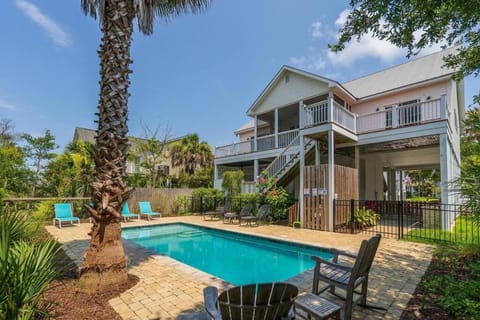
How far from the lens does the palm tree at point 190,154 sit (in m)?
24.4

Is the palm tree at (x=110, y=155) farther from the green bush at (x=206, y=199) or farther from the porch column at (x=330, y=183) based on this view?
the green bush at (x=206, y=199)

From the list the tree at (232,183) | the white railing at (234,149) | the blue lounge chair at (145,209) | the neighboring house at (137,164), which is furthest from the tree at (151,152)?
the tree at (232,183)

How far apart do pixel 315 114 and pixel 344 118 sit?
1.40 meters

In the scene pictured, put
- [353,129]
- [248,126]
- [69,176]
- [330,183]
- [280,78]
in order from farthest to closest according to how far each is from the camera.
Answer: [248,126] < [280,78] < [69,176] < [353,129] < [330,183]

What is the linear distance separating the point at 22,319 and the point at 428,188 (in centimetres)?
5020

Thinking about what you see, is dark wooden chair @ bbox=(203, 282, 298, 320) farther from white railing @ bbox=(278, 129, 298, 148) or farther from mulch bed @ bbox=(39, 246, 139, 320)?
white railing @ bbox=(278, 129, 298, 148)

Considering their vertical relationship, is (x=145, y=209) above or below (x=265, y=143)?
below

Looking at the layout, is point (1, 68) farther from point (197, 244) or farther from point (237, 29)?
point (197, 244)

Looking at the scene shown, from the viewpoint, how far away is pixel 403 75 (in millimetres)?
15875

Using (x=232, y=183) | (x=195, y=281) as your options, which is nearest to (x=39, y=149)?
(x=232, y=183)

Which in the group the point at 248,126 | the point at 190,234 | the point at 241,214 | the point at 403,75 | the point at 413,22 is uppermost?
the point at 403,75

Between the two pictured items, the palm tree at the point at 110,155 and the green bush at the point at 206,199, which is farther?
the green bush at the point at 206,199

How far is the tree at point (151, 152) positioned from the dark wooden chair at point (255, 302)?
67.3 ft

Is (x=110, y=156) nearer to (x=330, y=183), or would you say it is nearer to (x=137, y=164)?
(x=330, y=183)
